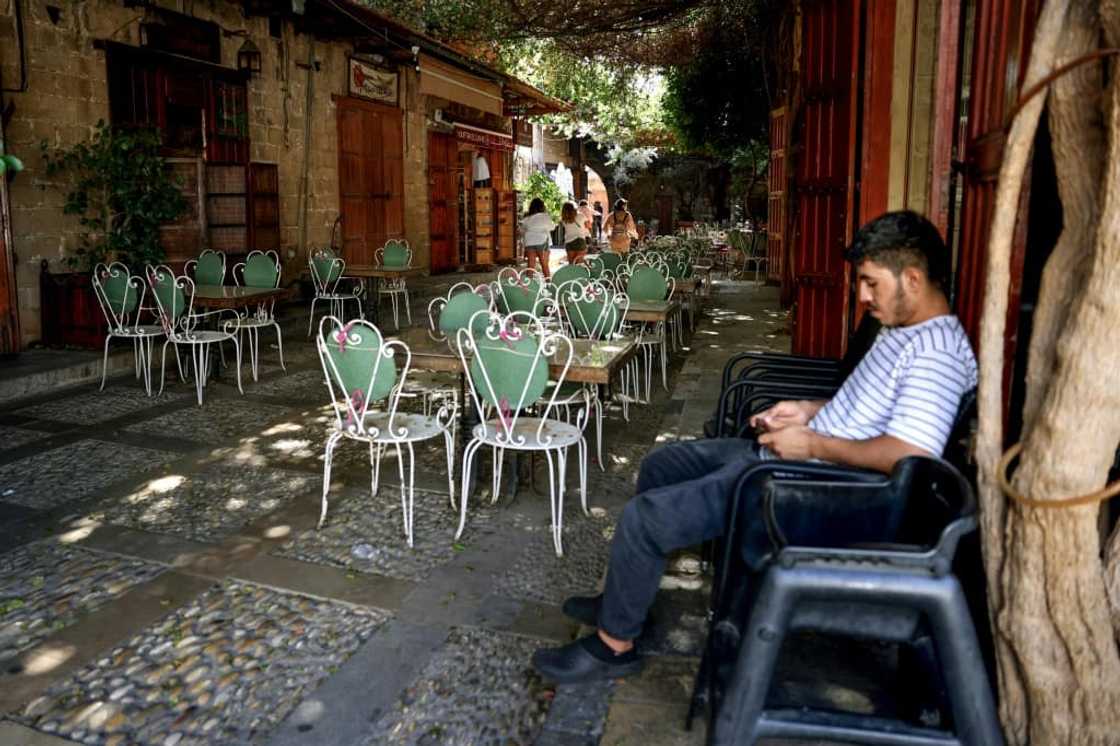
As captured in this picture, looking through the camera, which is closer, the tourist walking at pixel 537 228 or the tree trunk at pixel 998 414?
the tree trunk at pixel 998 414

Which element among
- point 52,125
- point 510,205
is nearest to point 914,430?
point 52,125

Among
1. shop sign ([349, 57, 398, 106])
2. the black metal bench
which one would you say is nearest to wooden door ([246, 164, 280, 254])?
shop sign ([349, 57, 398, 106])

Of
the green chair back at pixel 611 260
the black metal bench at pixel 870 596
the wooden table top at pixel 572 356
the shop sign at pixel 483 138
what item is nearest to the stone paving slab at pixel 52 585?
the wooden table top at pixel 572 356

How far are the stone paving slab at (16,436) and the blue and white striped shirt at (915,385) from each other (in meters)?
4.69

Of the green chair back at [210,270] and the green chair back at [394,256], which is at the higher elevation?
the green chair back at [394,256]

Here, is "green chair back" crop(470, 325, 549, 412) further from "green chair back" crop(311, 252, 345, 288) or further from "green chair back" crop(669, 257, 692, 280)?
"green chair back" crop(311, 252, 345, 288)

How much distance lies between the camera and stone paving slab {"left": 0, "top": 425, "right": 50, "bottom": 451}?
5172mm

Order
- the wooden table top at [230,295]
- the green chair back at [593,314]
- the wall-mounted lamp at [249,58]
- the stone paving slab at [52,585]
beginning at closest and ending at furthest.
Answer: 1. the stone paving slab at [52,585]
2. the green chair back at [593,314]
3. the wooden table top at [230,295]
4. the wall-mounted lamp at [249,58]

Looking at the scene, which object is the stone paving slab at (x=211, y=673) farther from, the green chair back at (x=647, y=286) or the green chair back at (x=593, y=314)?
the green chair back at (x=647, y=286)

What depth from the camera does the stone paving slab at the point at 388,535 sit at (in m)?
3.55

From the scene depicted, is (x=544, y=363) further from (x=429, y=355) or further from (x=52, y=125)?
(x=52, y=125)

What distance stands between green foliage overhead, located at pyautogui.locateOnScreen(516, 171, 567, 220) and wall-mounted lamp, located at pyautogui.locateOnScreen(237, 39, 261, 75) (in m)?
10.2

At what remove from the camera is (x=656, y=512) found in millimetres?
2375

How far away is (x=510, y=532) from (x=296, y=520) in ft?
3.17
